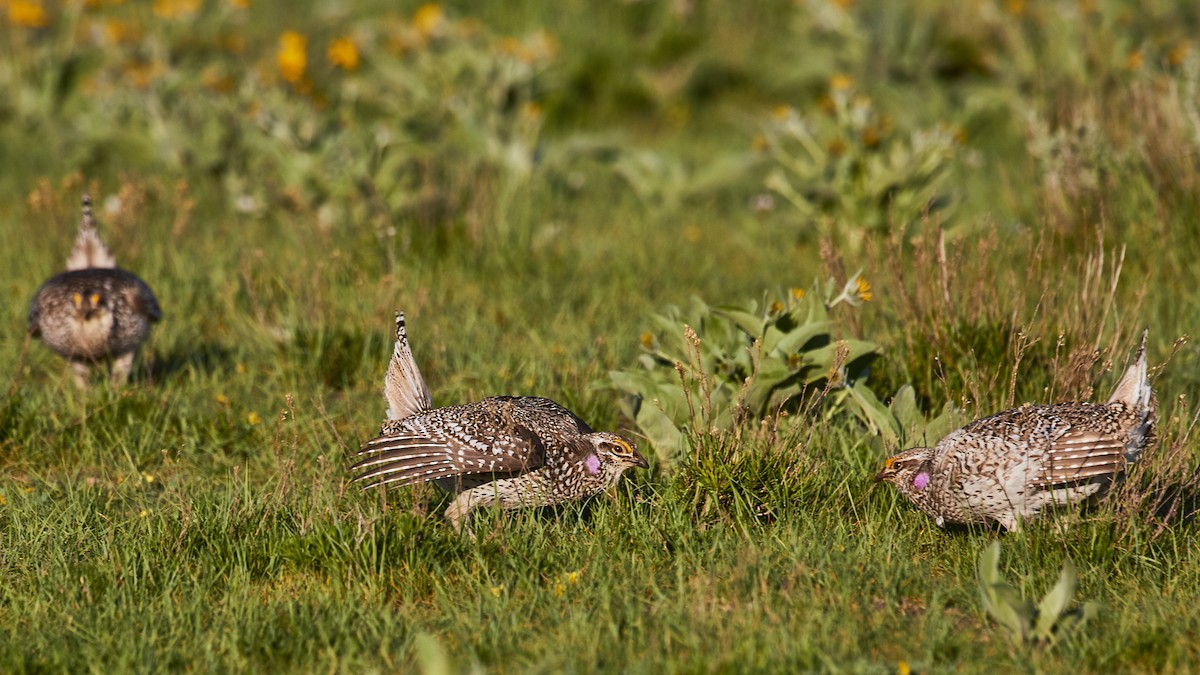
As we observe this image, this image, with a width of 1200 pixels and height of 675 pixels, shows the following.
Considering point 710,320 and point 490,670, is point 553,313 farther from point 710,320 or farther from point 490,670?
point 490,670

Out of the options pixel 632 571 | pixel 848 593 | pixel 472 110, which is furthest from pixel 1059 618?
pixel 472 110

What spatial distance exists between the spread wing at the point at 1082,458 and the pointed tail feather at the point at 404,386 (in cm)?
255

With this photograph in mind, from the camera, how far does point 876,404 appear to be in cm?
590

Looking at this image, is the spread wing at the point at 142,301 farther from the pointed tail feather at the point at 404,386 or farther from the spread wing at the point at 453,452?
the spread wing at the point at 453,452

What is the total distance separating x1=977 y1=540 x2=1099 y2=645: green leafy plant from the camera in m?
4.26

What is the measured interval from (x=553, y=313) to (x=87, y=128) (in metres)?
5.30

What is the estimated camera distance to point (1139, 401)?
511 centimetres

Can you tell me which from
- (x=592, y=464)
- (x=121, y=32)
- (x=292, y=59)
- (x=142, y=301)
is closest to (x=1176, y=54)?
(x=292, y=59)

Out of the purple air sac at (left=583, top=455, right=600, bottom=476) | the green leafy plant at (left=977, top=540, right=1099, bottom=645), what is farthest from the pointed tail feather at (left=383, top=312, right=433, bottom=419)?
the green leafy plant at (left=977, top=540, right=1099, bottom=645)

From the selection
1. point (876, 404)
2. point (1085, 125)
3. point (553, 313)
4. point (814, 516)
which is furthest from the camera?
point (1085, 125)

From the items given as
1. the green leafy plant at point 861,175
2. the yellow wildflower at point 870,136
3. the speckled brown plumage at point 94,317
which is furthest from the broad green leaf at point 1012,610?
the yellow wildflower at point 870,136

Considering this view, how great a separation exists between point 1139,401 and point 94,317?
4.86 meters

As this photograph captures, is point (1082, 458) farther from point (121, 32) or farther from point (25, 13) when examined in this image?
point (25, 13)

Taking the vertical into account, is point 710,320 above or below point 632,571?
above
